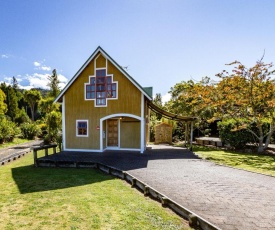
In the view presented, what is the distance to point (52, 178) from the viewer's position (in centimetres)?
940

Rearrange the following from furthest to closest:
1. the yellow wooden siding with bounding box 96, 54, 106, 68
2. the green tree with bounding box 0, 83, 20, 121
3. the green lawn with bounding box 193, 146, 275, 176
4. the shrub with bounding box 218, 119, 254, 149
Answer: the green tree with bounding box 0, 83, 20, 121, the shrub with bounding box 218, 119, 254, 149, the yellow wooden siding with bounding box 96, 54, 106, 68, the green lawn with bounding box 193, 146, 275, 176

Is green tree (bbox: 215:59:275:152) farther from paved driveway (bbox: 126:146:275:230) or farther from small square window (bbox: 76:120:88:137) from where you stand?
small square window (bbox: 76:120:88:137)

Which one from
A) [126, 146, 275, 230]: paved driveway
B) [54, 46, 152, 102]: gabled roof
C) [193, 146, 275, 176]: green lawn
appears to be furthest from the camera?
[54, 46, 152, 102]: gabled roof

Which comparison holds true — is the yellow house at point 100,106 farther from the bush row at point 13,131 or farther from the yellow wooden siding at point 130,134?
the bush row at point 13,131

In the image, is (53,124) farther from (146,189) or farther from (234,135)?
(146,189)

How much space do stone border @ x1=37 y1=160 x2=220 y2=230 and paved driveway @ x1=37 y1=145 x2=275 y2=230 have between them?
26 cm

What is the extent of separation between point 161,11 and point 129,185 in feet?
28.9

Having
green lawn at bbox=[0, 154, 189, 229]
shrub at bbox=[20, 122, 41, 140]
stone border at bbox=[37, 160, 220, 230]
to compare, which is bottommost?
green lawn at bbox=[0, 154, 189, 229]

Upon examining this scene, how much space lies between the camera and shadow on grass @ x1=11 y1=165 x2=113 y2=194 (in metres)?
8.16

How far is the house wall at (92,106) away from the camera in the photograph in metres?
14.6

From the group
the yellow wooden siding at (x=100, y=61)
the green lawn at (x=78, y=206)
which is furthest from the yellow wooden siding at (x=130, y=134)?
the green lawn at (x=78, y=206)

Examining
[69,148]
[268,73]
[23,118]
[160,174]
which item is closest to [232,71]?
[268,73]

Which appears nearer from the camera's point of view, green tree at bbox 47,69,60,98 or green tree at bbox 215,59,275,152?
green tree at bbox 215,59,275,152

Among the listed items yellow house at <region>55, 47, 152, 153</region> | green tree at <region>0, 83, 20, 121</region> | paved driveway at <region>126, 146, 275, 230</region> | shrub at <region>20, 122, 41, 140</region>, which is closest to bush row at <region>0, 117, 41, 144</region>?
shrub at <region>20, 122, 41, 140</region>
